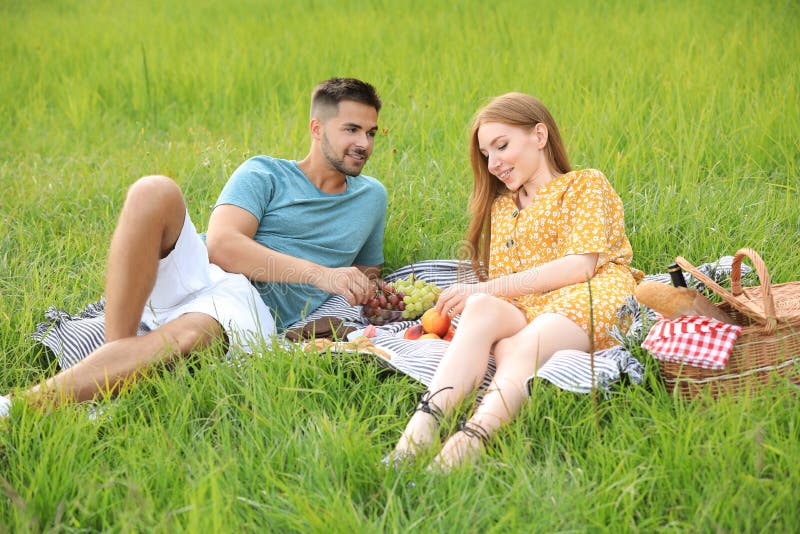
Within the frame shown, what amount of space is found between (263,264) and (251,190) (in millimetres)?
399

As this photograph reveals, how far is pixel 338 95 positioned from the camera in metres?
3.93

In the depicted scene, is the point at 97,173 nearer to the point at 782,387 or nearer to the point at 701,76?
the point at 701,76

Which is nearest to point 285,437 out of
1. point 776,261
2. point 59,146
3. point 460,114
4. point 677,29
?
point 776,261

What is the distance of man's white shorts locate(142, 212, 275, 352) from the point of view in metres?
3.15

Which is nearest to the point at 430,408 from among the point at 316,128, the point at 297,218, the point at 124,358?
the point at 124,358

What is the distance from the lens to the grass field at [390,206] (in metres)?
2.13

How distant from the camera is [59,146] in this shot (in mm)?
6344

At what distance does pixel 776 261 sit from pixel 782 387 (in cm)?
Answer: 149

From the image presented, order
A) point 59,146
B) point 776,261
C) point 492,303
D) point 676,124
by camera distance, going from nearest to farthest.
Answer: point 492,303 → point 776,261 → point 676,124 → point 59,146

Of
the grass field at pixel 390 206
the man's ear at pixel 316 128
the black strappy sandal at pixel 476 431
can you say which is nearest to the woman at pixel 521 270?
the black strappy sandal at pixel 476 431

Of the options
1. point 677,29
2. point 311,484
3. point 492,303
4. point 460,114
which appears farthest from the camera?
point 677,29

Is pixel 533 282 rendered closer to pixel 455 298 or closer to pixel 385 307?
pixel 455 298

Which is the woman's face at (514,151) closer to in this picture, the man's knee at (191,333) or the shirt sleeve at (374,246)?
the shirt sleeve at (374,246)

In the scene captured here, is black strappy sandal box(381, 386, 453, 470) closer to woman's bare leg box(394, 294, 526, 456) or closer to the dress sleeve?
woman's bare leg box(394, 294, 526, 456)
